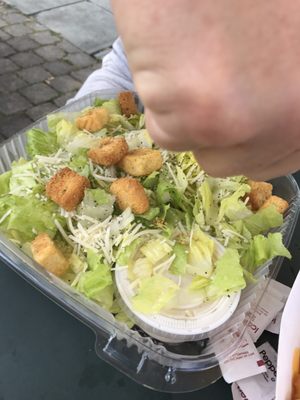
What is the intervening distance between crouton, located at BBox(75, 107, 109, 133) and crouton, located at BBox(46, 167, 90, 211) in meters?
0.22

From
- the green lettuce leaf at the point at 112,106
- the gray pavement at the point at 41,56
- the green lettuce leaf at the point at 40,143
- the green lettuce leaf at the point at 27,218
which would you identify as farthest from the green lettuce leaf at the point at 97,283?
the gray pavement at the point at 41,56

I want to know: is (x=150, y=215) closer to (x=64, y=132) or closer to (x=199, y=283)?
(x=199, y=283)

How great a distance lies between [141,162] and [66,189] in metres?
0.17

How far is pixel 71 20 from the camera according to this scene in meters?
3.62

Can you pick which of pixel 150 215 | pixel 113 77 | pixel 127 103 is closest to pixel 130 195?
pixel 150 215

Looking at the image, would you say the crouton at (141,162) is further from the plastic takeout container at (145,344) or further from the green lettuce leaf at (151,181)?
the plastic takeout container at (145,344)

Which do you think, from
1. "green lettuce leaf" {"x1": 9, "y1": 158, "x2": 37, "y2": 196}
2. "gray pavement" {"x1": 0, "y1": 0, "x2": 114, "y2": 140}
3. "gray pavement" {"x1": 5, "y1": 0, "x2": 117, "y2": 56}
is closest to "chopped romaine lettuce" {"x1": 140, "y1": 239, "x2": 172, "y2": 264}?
"green lettuce leaf" {"x1": 9, "y1": 158, "x2": 37, "y2": 196}

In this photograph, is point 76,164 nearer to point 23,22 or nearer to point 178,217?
point 178,217

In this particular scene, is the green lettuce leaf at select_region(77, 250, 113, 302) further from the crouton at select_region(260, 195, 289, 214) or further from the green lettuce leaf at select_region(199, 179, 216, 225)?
the crouton at select_region(260, 195, 289, 214)

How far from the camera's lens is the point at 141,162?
3.51ft

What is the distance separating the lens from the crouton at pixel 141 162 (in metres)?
1.07

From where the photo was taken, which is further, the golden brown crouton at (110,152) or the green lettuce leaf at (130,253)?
the golden brown crouton at (110,152)

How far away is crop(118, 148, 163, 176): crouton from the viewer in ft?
3.51

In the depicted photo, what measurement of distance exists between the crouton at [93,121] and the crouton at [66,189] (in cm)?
22
